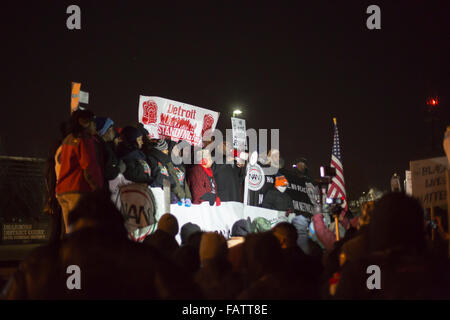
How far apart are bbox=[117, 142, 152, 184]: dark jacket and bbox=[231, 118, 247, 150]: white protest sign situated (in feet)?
13.8

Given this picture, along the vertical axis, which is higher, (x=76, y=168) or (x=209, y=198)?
(x=76, y=168)

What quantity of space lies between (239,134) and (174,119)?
2.14m

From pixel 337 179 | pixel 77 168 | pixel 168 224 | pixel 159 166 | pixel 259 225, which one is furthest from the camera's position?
pixel 337 179

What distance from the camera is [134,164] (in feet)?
27.0

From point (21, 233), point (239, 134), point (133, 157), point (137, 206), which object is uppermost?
point (239, 134)

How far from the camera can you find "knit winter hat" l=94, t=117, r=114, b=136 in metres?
8.28

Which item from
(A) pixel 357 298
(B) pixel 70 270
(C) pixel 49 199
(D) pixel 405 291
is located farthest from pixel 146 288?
(C) pixel 49 199

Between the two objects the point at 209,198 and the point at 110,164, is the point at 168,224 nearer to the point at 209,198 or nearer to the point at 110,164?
the point at 110,164

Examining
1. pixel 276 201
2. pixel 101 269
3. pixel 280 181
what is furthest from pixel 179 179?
pixel 101 269

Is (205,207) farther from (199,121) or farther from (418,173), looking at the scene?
(418,173)

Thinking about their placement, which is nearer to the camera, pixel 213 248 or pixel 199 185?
pixel 213 248

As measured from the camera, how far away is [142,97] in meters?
10.2

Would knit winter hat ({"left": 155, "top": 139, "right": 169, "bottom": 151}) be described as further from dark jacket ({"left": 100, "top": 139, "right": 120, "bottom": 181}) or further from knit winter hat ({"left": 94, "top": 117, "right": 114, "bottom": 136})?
dark jacket ({"left": 100, "top": 139, "right": 120, "bottom": 181})

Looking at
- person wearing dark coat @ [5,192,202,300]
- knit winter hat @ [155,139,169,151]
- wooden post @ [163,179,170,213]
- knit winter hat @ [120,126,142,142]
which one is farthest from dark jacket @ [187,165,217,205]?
person wearing dark coat @ [5,192,202,300]
